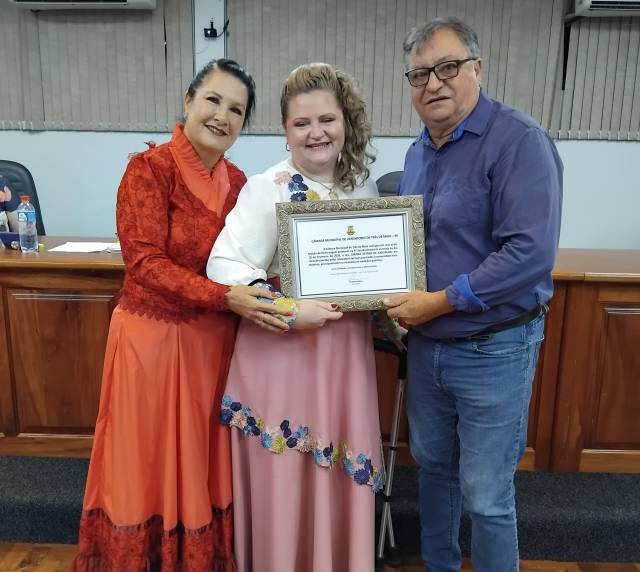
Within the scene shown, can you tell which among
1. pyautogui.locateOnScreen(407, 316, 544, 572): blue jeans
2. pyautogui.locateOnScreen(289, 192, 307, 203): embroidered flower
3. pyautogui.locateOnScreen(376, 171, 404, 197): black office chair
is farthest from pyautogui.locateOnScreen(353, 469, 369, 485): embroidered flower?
pyautogui.locateOnScreen(376, 171, 404, 197): black office chair

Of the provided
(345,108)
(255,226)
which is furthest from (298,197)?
(345,108)

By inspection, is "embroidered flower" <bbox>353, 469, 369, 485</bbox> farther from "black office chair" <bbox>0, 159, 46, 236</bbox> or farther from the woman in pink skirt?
"black office chair" <bbox>0, 159, 46, 236</bbox>

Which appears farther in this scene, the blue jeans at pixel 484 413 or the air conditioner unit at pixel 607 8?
the air conditioner unit at pixel 607 8

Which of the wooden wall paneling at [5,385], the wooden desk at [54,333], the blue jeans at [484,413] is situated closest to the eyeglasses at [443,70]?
the blue jeans at [484,413]

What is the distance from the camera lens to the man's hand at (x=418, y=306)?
1.18 m

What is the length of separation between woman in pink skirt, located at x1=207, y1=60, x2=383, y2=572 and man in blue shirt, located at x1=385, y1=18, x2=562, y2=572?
0.50ft

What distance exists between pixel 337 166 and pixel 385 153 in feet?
8.43

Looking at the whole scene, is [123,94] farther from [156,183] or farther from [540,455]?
[540,455]

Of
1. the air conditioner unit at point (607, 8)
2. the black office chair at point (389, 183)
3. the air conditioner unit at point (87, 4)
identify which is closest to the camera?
the black office chair at point (389, 183)

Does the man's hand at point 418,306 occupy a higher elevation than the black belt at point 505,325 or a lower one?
higher

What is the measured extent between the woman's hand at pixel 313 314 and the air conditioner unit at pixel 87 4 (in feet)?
9.92

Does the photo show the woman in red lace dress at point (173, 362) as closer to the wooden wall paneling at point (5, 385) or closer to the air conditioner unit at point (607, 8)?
the wooden wall paneling at point (5, 385)

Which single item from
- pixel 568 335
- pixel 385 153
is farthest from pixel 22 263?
pixel 385 153

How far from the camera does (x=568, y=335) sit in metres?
1.90
